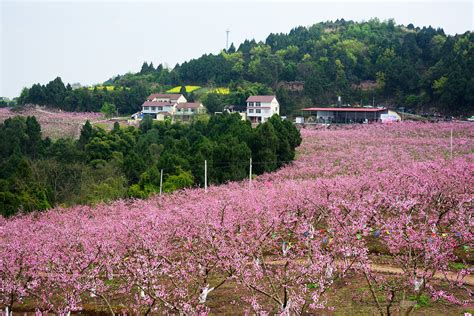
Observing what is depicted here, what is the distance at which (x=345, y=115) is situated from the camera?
5941 centimetres

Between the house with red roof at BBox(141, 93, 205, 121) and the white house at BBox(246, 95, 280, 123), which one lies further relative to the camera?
the house with red roof at BBox(141, 93, 205, 121)

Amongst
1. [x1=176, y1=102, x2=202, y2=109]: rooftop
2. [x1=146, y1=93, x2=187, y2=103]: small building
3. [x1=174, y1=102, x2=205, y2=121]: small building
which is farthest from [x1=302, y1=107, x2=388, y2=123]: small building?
[x1=146, y1=93, x2=187, y2=103]: small building

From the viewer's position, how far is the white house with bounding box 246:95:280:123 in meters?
63.8

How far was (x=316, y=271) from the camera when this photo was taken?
11.0 meters

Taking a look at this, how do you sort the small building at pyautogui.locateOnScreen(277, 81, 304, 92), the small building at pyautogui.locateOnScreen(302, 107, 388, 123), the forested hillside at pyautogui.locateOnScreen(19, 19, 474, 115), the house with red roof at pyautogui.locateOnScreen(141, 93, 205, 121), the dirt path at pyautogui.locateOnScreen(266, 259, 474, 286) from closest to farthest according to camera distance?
the dirt path at pyautogui.locateOnScreen(266, 259, 474, 286), the small building at pyautogui.locateOnScreen(302, 107, 388, 123), the forested hillside at pyautogui.locateOnScreen(19, 19, 474, 115), the house with red roof at pyautogui.locateOnScreen(141, 93, 205, 121), the small building at pyautogui.locateOnScreen(277, 81, 304, 92)

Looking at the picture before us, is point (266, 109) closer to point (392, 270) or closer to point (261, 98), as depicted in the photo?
point (261, 98)

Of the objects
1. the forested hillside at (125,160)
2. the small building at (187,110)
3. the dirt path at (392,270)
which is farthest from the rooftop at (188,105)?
the dirt path at (392,270)

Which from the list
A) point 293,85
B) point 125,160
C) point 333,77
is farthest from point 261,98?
point 125,160

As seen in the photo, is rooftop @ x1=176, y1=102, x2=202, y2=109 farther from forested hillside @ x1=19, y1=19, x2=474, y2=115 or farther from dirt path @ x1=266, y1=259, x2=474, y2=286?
dirt path @ x1=266, y1=259, x2=474, y2=286

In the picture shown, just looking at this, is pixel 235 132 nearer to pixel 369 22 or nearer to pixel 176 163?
pixel 176 163

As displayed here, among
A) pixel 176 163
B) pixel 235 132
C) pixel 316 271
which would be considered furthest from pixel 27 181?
pixel 316 271

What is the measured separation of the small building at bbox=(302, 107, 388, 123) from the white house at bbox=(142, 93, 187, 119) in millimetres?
19166

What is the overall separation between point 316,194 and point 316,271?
34.1ft

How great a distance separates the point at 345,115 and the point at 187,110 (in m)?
20.7
